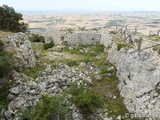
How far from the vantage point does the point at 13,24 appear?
79.8ft

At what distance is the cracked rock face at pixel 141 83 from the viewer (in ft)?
30.6

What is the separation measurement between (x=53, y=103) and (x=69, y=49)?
1219 centimetres

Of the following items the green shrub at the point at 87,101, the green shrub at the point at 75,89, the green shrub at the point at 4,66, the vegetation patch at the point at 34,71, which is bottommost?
the green shrub at the point at 87,101

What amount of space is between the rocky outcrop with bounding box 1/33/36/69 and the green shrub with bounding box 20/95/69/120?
5.18 metres

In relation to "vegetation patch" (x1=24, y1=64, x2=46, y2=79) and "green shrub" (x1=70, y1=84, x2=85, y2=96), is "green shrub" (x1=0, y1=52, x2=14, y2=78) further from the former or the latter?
"green shrub" (x1=70, y1=84, x2=85, y2=96)

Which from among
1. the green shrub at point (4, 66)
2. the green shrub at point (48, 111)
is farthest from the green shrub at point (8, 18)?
the green shrub at point (48, 111)

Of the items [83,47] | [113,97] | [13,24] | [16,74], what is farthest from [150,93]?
[13,24]

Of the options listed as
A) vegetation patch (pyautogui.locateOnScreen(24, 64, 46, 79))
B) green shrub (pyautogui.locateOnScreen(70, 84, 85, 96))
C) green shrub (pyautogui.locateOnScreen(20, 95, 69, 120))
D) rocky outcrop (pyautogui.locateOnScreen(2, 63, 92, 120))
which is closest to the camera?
green shrub (pyautogui.locateOnScreen(20, 95, 69, 120))

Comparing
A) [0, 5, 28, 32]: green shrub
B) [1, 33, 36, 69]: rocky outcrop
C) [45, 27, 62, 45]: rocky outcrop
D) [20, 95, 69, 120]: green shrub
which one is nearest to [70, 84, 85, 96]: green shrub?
[20, 95, 69, 120]: green shrub

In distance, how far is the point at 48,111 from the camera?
873 centimetres

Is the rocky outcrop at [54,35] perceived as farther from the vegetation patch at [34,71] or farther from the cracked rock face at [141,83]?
the cracked rock face at [141,83]

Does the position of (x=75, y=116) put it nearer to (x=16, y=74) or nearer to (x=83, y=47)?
(x=16, y=74)

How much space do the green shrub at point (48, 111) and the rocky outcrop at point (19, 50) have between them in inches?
204

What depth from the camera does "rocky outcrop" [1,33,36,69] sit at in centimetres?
1339
